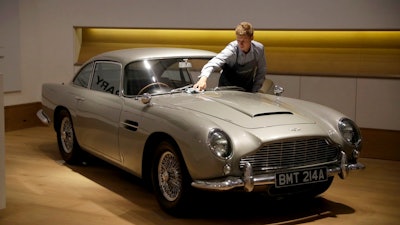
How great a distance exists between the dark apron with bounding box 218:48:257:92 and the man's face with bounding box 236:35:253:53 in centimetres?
10

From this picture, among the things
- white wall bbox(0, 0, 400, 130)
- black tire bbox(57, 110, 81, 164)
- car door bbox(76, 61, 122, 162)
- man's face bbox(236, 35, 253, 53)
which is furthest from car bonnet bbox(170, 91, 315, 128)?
white wall bbox(0, 0, 400, 130)

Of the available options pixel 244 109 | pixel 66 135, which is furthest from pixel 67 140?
pixel 244 109

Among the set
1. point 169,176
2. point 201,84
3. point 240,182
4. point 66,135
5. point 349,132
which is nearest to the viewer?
point 240,182

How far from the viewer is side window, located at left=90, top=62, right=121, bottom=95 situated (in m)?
5.28

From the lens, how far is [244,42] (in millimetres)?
5086

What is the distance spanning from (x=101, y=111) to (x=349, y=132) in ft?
6.93

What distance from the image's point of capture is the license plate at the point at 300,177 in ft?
13.2

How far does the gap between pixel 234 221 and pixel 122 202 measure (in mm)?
990

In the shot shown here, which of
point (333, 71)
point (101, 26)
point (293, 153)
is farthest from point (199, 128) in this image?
point (101, 26)

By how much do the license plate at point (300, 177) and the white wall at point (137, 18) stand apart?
291 cm

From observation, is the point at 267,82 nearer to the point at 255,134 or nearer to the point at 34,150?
the point at 255,134

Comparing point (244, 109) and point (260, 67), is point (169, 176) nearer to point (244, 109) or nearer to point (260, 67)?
point (244, 109)

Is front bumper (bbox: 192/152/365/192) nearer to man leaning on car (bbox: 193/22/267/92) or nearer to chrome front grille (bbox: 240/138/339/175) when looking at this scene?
chrome front grille (bbox: 240/138/339/175)

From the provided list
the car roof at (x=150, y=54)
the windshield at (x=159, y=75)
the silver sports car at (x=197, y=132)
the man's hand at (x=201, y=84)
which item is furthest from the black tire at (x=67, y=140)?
the man's hand at (x=201, y=84)
